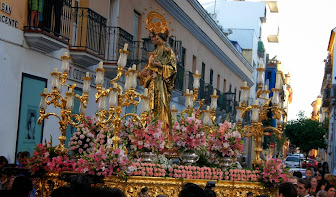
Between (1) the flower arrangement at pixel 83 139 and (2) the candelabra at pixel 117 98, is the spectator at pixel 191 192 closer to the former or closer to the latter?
(2) the candelabra at pixel 117 98

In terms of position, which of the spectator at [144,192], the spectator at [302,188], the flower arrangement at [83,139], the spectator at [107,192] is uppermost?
the flower arrangement at [83,139]

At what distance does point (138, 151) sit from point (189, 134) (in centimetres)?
79

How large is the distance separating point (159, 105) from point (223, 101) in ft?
66.6

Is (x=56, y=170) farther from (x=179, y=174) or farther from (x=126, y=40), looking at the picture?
(x=126, y=40)

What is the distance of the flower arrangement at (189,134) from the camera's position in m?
9.29

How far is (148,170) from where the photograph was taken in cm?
878

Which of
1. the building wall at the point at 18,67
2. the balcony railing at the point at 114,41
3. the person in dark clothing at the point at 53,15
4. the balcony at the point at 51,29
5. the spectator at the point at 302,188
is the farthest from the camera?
the balcony railing at the point at 114,41

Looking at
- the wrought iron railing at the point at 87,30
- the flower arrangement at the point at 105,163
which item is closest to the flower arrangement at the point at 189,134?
the flower arrangement at the point at 105,163

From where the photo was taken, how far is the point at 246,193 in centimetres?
942

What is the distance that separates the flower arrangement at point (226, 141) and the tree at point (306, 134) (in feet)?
131

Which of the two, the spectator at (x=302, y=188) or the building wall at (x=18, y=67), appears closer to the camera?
the spectator at (x=302, y=188)

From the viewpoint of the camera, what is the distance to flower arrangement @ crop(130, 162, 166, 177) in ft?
28.5

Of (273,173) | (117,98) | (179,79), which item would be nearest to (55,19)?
(117,98)

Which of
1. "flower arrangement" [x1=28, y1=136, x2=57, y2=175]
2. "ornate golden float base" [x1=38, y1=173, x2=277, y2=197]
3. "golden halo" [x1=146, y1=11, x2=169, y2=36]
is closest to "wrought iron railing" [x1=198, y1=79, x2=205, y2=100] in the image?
"golden halo" [x1=146, y1=11, x2=169, y2=36]
